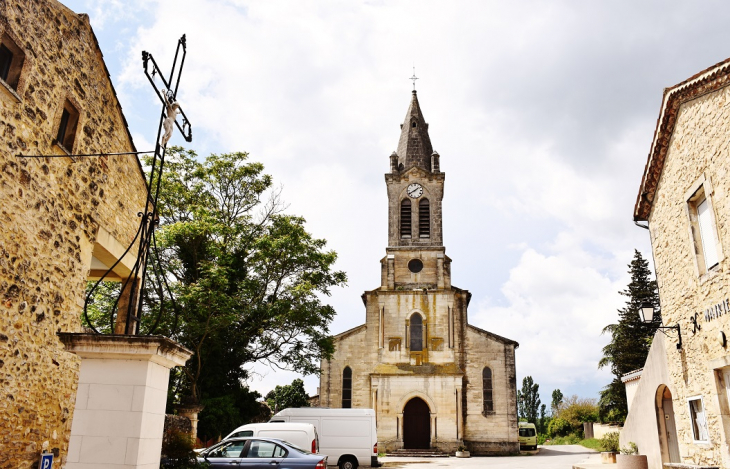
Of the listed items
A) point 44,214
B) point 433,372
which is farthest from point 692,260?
point 433,372

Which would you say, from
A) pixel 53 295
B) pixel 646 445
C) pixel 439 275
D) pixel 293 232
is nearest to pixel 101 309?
pixel 293 232

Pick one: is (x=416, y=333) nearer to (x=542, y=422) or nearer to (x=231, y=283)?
(x=231, y=283)

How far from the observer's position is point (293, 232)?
21.9 metres

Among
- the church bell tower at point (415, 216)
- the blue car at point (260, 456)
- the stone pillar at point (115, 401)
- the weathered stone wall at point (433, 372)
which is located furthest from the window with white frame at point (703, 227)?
the church bell tower at point (415, 216)

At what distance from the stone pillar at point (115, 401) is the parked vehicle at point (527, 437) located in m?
32.7

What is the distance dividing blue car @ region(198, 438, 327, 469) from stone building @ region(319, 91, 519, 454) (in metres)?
18.6

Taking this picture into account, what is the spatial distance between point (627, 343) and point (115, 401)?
3420 cm

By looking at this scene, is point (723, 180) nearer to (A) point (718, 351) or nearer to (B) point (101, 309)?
(A) point (718, 351)

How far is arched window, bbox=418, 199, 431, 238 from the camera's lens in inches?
1336

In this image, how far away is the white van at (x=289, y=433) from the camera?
50.1 feet

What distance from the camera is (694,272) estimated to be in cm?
1004

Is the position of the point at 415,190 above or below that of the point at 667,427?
above

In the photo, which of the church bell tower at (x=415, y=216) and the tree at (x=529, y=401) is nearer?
the church bell tower at (x=415, y=216)

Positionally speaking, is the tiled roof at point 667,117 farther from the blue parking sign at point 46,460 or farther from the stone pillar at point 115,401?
the blue parking sign at point 46,460
